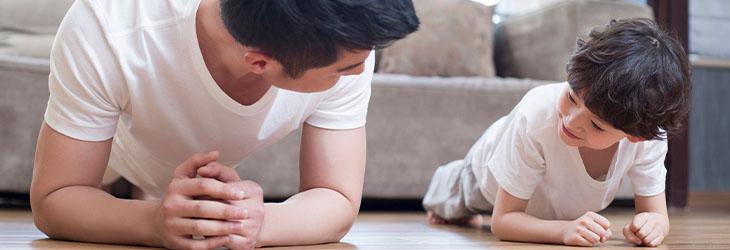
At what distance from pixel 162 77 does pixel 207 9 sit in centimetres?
12

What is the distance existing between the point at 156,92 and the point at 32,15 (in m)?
1.59

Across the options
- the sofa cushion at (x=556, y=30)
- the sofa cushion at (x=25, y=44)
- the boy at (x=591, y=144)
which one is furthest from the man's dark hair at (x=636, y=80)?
the sofa cushion at (x=25, y=44)

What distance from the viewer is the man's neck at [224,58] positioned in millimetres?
1094

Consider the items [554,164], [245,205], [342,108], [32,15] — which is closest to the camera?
[245,205]

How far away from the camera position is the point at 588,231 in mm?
1313

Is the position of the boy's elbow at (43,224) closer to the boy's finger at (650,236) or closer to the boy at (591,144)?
the boy at (591,144)

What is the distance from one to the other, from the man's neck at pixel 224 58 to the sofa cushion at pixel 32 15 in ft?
5.08

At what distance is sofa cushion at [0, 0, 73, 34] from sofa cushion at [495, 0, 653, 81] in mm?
1425

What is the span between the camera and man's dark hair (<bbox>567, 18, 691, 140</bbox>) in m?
1.25

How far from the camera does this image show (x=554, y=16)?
2.66 m

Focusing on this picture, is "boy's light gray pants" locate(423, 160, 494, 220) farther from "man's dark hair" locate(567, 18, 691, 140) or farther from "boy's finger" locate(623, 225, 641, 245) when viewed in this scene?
"man's dark hair" locate(567, 18, 691, 140)

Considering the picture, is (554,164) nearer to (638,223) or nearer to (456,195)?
(638,223)

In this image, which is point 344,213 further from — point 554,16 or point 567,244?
point 554,16

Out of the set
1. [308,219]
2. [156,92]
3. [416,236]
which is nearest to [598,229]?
[416,236]
